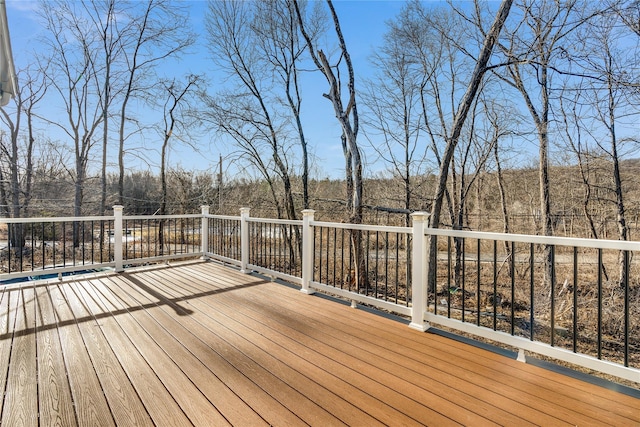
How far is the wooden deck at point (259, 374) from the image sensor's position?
1521 mm

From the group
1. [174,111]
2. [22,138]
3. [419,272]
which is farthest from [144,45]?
[419,272]

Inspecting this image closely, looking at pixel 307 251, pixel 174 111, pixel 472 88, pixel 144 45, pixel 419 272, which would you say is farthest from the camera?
pixel 174 111

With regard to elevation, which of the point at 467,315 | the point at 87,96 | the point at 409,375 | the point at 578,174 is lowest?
the point at 467,315

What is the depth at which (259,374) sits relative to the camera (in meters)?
1.90

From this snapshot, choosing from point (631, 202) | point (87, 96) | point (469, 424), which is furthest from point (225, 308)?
point (87, 96)

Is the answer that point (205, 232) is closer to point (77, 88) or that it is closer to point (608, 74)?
point (608, 74)

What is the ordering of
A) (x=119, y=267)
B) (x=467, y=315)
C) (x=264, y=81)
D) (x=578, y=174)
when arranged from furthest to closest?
1. (x=264, y=81)
2. (x=578, y=174)
3. (x=467, y=315)
4. (x=119, y=267)

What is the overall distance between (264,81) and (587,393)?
9.81 meters

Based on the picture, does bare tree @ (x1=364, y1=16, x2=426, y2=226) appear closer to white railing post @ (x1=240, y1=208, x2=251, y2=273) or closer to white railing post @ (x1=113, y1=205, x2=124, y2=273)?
white railing post @ (x1=240, y1=208, x2=251, y2=273)

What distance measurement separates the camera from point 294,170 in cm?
Result: 961

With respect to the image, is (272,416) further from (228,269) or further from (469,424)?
(228,269)

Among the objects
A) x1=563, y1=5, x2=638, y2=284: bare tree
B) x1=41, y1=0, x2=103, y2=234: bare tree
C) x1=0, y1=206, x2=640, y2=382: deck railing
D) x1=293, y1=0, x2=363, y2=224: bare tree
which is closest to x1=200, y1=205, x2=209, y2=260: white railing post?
x1=0, y1=206, x2=640, y2=382: deck railing

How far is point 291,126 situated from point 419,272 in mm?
7557

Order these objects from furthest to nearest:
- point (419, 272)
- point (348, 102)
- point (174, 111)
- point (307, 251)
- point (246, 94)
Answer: point (174, 111) → point (246, 94) → point (348, 102) → point (307, 251) → point (419, 272)
